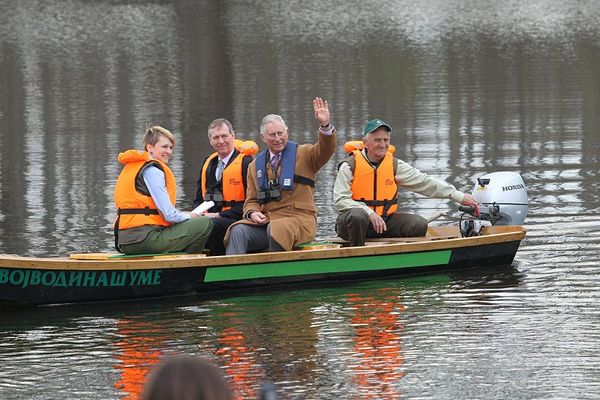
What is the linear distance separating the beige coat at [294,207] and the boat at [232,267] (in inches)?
6.9

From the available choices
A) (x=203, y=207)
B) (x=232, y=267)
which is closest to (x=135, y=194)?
(x=203, y=207)

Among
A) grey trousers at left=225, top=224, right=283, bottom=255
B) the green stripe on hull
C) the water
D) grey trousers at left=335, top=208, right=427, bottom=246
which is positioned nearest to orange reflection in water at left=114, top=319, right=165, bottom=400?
the water

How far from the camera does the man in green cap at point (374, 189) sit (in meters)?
10.9

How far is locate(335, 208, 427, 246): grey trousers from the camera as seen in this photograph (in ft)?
35.5

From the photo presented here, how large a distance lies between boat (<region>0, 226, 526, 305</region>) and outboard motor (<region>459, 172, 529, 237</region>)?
0.49ft

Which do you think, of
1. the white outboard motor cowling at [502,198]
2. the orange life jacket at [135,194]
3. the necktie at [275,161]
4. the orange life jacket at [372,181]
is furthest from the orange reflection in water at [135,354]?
the white outboard motor cowling at [502,198]

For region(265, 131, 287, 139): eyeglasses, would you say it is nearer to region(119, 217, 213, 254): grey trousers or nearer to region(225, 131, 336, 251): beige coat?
region(225, 131, 336, 251): beige coat

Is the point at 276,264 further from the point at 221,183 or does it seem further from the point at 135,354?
the point at 135,354

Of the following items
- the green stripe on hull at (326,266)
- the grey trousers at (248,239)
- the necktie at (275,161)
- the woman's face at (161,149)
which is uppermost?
the woman's face at (161,149)

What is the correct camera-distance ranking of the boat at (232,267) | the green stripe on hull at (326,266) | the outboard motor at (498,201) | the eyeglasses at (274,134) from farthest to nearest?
the outboard motor at (498,201), the green stripe on hull at (326,266), the eyeglasses at (274,134), the boat at (232,267)

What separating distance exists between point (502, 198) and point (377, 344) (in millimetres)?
3167

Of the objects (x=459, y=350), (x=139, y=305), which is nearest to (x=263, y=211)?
(x=139, y=305)

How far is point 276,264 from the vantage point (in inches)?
413

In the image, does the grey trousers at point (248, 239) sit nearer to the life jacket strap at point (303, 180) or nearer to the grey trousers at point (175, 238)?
the grey trousers at point (175, 238)
